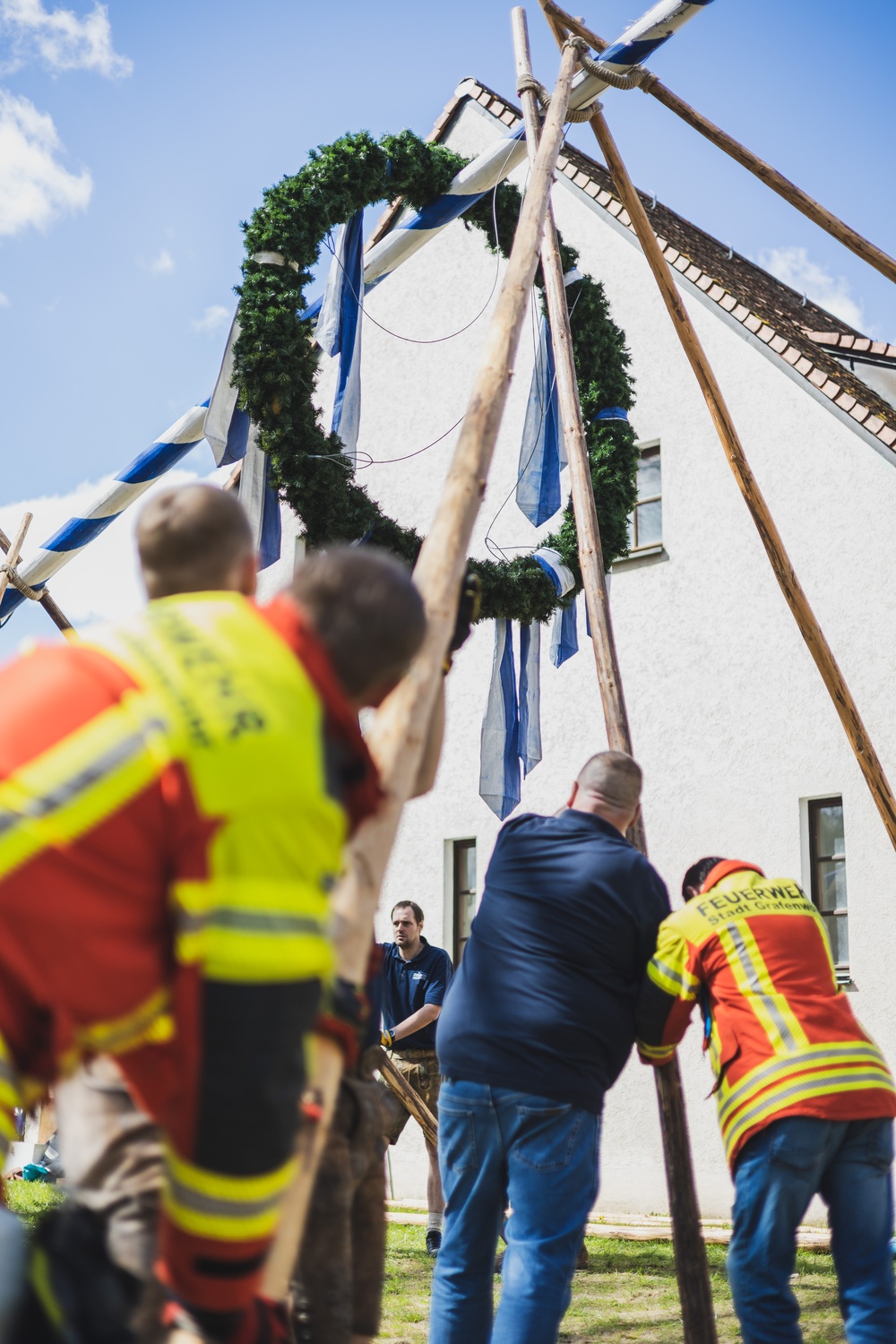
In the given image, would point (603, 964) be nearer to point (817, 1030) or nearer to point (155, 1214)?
point (817, 1030)

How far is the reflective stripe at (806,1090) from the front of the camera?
3672mm

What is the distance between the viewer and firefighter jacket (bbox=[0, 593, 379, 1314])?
57.7 inches

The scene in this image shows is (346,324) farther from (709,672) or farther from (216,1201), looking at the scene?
(216,1201)

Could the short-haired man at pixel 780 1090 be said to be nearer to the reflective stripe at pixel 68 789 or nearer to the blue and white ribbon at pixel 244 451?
the reflective stripe at pixel 68 789

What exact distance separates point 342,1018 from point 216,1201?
570 mm

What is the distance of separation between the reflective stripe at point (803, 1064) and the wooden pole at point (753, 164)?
396 cm

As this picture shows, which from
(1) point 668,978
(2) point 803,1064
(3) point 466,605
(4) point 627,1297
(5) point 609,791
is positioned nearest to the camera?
(3) point 466,605

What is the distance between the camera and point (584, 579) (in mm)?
5551

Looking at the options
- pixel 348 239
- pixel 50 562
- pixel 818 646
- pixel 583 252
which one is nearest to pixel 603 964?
pixel 818 646

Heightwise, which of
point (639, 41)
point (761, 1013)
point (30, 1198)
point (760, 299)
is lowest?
point (30, 1198)

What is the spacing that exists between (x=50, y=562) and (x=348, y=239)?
3384 mm

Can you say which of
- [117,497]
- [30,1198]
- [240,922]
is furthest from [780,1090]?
[30,1198]

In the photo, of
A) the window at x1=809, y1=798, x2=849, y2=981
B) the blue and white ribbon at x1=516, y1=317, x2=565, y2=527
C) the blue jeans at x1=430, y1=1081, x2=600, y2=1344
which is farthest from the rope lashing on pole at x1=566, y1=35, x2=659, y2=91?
the window at x1=809, y1=798, x2=849, y2=981

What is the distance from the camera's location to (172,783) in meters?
1.49
